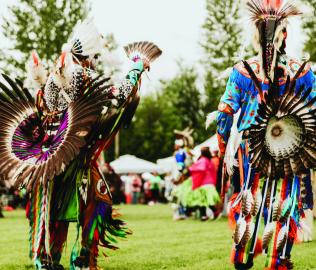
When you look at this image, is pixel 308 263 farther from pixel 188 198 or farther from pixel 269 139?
pixel 188 198

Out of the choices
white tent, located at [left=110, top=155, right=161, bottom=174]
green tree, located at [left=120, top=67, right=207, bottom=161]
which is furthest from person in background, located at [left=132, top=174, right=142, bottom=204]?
green tree, located at [left=120, top=67, right=207, bottom=161]

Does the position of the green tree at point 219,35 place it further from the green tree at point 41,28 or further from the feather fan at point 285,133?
the feather fan at point 285,133

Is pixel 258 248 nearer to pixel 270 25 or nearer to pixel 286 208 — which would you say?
pixel 286 208

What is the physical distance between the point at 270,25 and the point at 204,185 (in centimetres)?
926

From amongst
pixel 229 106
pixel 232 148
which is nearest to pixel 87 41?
pixel 229 106

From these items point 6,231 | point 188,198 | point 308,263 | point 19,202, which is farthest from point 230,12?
point 308,263

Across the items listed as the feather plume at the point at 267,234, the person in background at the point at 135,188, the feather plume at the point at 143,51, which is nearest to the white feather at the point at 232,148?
the feather plume at the point at 267,234

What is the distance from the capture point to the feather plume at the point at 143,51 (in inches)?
219

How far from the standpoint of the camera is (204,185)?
13.9 m

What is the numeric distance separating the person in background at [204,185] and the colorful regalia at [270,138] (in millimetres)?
8754

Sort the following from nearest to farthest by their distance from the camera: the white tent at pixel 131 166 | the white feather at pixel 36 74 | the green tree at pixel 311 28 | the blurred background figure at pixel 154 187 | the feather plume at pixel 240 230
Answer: the feather plume at pixel 240 230 < the white feather at pixel 36 74 < the green tree at pixel 311 28 < the blurred background figure at pixel 154 187 < the white tent at pixel 131 166

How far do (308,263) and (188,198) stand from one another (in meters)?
8.02

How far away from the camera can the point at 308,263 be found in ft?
19.6

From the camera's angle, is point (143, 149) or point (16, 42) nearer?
point (16, 42)
